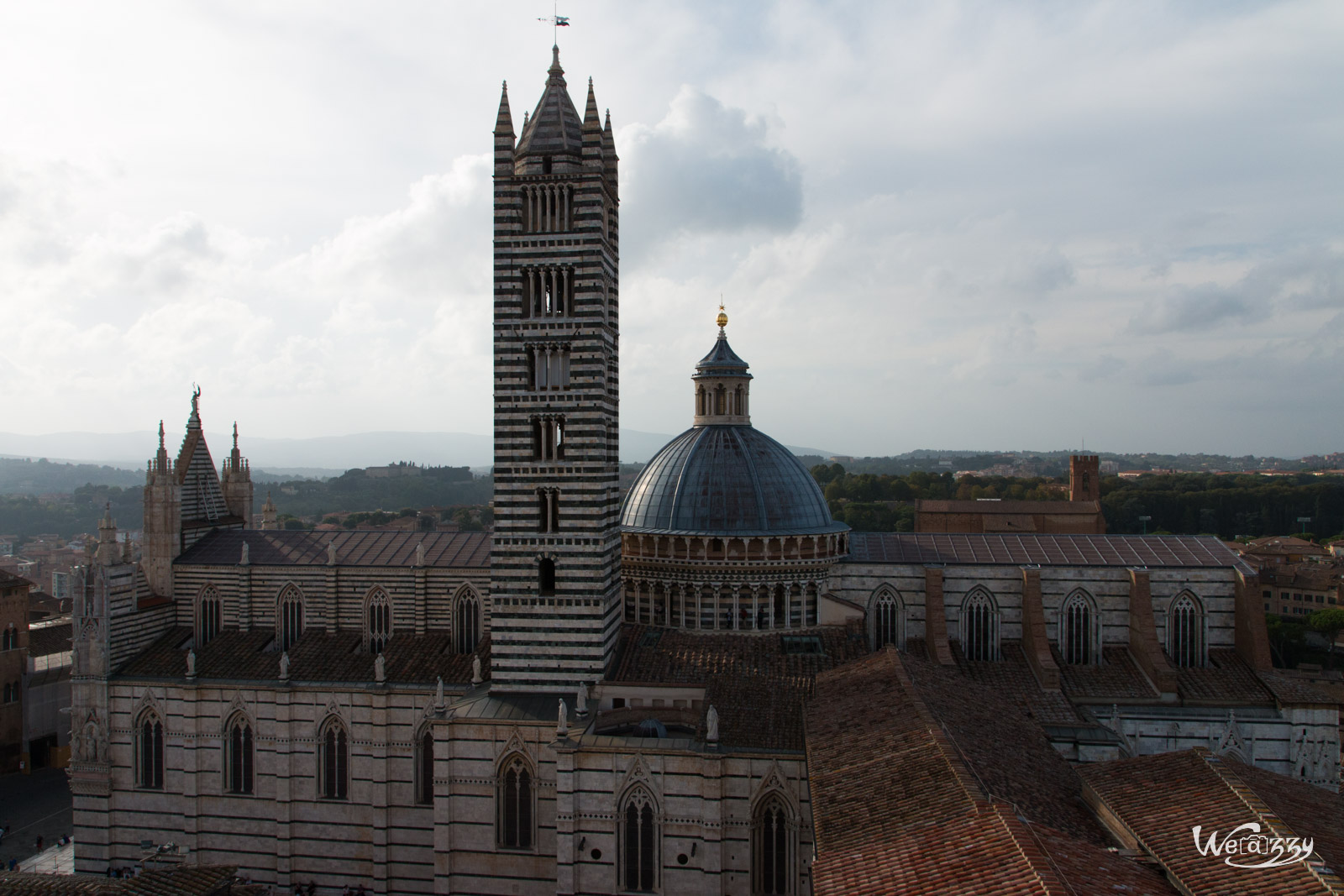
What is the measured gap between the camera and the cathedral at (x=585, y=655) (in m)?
25.2

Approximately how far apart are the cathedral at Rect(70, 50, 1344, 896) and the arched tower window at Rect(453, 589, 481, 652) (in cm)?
8

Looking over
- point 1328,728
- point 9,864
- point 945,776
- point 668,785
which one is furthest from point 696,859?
point 9,864

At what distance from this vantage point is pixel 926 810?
629 inches

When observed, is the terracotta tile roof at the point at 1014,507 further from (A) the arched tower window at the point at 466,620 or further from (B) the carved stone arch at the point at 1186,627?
(A) the arched tower window at the point at 466,620

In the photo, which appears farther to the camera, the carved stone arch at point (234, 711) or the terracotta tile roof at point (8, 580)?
the terracotta tile roof at point (8, 580)

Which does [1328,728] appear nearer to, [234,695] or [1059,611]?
[1059,611]

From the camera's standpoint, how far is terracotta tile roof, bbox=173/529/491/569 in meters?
35.5

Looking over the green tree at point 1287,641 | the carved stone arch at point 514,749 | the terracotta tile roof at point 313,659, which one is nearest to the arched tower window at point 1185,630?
the carved stone arch at point 514,749

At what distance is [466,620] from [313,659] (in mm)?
5783

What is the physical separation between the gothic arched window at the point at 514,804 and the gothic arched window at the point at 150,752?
47.7 ft

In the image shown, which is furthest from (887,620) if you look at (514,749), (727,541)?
(514,749)

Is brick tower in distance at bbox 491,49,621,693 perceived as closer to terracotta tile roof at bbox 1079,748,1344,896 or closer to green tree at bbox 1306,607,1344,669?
terracotta tile roof at bbox 1079,748,1344,896

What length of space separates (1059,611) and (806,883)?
1585 centimetres

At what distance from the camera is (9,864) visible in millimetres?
33938
